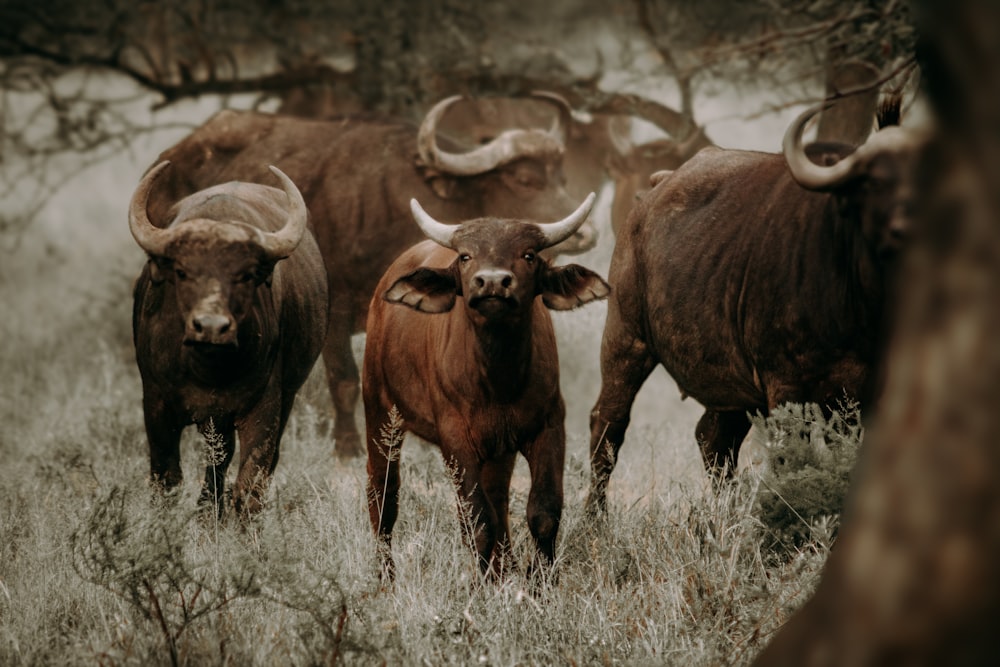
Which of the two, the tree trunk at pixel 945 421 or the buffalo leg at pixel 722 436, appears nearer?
the tree trunk at pixel 945 421

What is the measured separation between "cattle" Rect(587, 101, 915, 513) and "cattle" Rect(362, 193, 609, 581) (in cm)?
75

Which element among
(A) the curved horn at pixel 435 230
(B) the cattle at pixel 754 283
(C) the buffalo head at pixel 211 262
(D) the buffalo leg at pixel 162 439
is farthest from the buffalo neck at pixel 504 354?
(D) the buffalo leg at pixel 162 439

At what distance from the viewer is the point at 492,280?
4957mm

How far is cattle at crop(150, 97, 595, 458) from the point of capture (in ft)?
31.3

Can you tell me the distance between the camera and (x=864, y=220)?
4.93 metres

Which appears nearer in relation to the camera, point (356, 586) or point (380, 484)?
point (356, 586)

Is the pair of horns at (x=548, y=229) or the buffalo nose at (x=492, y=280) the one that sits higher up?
the pair of horns at (x=548, y=229)

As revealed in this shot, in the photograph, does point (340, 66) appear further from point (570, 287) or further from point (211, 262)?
point (570, 287)

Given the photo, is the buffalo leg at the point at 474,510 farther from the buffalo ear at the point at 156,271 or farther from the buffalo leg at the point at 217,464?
the buffalo ear at the point at 156,271

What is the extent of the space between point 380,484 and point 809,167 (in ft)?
8.46

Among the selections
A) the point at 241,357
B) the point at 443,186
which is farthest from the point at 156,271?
the point at 443,186

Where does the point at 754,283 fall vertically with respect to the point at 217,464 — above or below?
above

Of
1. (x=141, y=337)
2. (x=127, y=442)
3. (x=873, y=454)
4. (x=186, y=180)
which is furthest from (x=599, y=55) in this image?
(x=873, y=454)

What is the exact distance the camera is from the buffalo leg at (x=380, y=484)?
19.2ft
